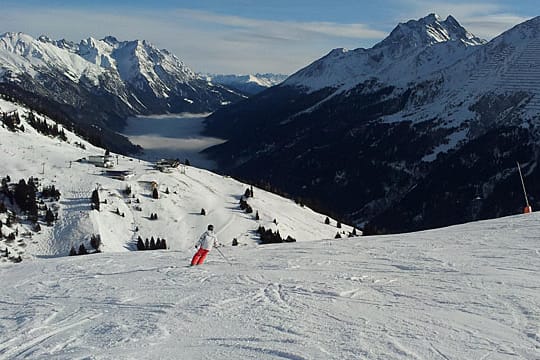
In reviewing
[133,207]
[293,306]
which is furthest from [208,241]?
[133,207]

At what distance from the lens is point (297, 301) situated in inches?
659

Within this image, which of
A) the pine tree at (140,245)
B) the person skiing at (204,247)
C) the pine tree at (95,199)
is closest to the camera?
the person skiing at (204,247)

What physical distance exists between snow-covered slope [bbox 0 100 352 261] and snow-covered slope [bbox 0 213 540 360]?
50980 millimetres

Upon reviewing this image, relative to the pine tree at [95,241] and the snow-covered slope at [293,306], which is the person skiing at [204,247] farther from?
the pine tree at [95,241]

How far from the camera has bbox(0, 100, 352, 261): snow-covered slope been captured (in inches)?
2953

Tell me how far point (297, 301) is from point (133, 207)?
7475 cm

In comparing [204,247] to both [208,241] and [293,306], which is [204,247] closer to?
[208,241]

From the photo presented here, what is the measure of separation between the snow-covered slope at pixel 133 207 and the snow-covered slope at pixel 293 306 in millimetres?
50980

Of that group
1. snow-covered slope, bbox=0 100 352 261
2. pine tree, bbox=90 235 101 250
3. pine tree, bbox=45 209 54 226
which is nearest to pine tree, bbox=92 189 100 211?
snow-covered slope, bbox=0 100 352 261

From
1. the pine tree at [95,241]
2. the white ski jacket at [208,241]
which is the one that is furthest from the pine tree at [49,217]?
the white ski jacket at [208,241]

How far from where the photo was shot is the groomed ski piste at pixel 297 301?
43.1ft

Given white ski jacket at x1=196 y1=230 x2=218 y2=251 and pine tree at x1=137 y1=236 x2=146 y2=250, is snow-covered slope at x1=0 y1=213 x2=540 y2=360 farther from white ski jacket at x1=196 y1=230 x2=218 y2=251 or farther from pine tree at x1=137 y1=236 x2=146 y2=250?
pine tree at x1=137 y1=236 x2=146 y2=250

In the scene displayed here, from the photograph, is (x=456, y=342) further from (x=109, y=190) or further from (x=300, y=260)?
(x=109, y=190)

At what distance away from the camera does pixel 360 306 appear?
1598cm
